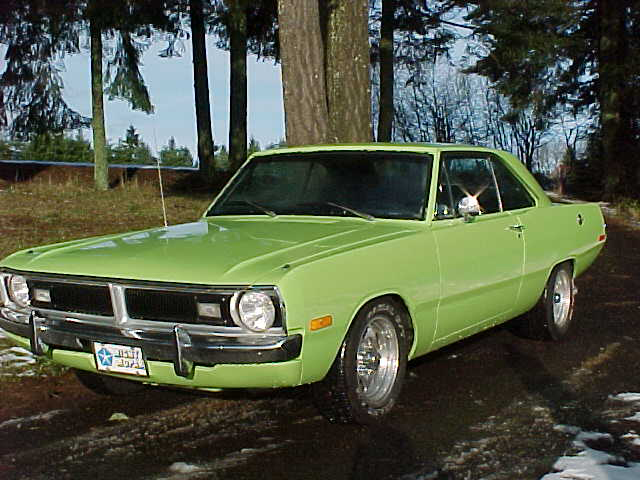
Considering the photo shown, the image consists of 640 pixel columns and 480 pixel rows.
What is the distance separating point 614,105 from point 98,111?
1350 centimetres

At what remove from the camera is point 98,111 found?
861 inches

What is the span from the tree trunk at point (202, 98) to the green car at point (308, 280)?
56.0 feet

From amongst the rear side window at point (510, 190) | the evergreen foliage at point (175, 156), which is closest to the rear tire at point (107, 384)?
the rear side window at point (510, 190)

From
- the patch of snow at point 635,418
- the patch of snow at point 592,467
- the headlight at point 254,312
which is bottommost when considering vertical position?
the patch of snow at point 635,418

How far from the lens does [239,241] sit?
4.97 m

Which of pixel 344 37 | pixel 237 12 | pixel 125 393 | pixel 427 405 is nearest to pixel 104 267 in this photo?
pixel 125 393

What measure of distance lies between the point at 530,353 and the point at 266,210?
2340mm

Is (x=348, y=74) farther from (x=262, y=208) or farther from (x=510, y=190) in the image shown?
(x=262, y=208)

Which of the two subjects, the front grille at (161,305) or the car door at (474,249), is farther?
the car door at (474,249)

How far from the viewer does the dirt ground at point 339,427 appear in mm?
4145

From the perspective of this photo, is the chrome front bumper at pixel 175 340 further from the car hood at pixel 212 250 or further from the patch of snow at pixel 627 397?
the patch of snow at pixel 627 397

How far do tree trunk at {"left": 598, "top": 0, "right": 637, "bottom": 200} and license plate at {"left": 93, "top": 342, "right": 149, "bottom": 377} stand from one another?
19895mm

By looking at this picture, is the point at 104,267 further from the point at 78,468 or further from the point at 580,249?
the point at 580,249

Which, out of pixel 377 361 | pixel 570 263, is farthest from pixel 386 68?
pixel 377 361
